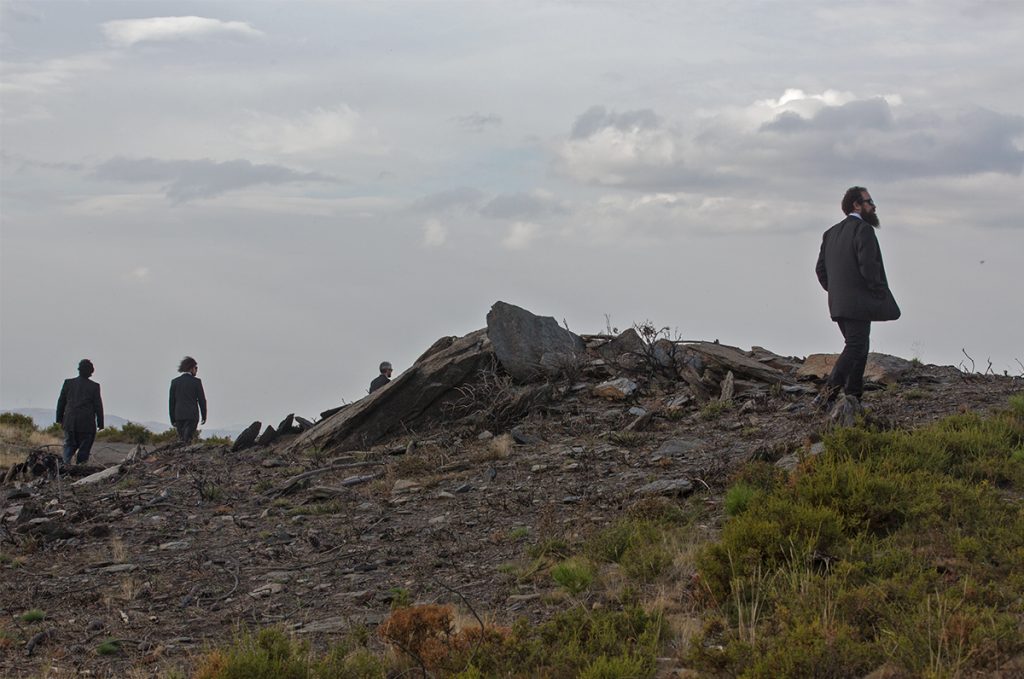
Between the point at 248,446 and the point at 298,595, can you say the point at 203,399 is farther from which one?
the point at 298,595

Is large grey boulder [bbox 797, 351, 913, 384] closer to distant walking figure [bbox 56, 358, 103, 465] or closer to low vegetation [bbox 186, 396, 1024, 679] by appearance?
low vegetation [bbox 186, 396, 1024, 679]

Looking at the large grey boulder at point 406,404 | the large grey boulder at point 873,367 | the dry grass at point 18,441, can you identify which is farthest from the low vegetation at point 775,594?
the dry grass at point 18,441

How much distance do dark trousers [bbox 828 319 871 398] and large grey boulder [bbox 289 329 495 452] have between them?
170 inches

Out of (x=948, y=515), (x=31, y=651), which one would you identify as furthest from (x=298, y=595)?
(x=948, y=515)

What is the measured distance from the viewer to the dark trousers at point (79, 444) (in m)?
15.4

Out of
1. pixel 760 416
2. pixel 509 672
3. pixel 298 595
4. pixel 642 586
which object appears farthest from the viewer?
pixel 760 416

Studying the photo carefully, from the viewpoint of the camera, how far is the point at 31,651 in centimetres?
675

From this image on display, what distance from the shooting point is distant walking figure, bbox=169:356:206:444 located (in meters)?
15.6

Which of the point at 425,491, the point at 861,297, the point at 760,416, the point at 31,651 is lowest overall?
the point at 31,651

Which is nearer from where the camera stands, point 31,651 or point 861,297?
point 31,651

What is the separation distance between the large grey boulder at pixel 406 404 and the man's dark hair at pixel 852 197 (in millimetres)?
4673

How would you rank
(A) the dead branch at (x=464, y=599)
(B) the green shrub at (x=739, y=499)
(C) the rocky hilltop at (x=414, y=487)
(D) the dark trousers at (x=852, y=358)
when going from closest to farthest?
(A) the dead branch at (x=464, y=599), (C) the rocky hilltop at (x=414, y=487), (B) the green shrub at (x=739, y=499), (D) the dark trousers at (x=852, y=358)

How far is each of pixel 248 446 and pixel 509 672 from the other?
910 centimetres

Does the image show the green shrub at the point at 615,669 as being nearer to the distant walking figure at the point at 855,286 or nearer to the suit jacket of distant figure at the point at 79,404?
the distant walking figure at the point at 855,286
